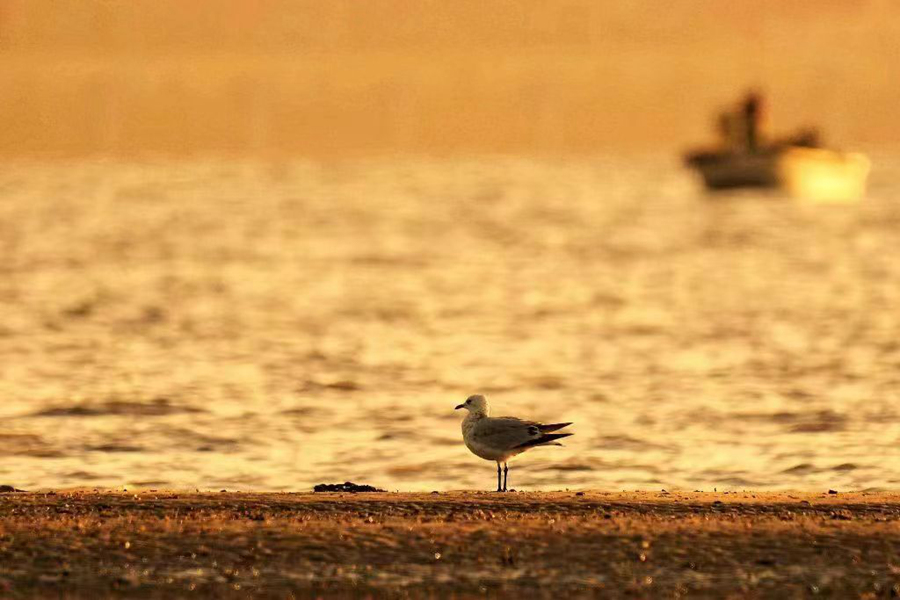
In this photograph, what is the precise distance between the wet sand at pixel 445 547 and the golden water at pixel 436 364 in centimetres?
369

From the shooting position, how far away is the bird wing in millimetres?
15414

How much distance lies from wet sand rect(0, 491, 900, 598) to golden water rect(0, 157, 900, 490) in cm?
369

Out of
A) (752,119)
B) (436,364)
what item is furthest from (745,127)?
(436,364)

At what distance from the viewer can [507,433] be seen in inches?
607

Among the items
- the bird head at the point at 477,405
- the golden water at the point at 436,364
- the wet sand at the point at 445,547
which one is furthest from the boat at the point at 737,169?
the wet sand at the point at 445,547

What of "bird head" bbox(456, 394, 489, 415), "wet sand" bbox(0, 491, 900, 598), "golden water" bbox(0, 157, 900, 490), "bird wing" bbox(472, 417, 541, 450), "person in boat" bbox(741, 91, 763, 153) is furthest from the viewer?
"person in boat" bbox(741, 91, 763, 153)

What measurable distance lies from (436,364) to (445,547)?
19.0 m

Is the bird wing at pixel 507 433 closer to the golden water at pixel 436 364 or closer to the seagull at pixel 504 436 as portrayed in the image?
the seagull at pixel 504 436

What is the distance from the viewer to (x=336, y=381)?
1115 inches

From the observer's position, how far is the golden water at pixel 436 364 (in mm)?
19375

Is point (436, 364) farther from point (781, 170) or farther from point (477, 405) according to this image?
point (781, 170)

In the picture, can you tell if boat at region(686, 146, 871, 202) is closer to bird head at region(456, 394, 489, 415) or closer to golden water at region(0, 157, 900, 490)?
golden water at region(0, 157, 900, 490)

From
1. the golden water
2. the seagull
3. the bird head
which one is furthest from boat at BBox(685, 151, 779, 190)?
the seagull

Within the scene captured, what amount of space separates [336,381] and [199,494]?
1346cm
